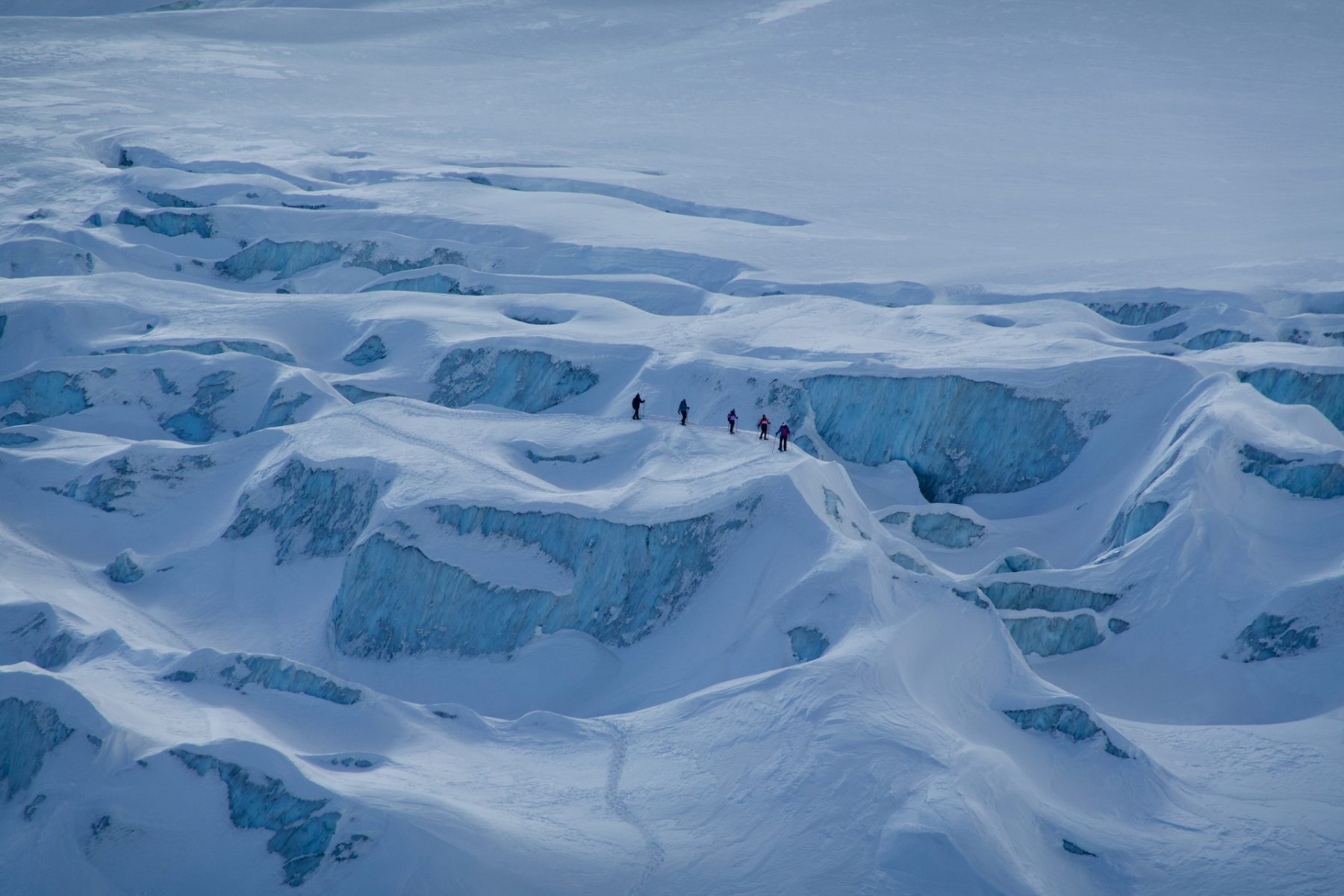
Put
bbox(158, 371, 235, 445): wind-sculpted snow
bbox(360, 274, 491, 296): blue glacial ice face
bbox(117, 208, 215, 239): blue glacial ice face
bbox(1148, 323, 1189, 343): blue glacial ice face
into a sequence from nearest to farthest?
bbox(158, 371, 235, 445): wind-sculpted snow → bbox(1148, 323, 1189, 343): blue glacial ice face → bbox(360, 274, 491, 296): blue glacial ice face → bbox(117, 208, 215, 239): blue glacial ice face

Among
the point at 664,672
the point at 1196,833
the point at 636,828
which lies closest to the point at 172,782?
the point at 636,828

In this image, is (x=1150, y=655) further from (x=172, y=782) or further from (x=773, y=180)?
(x=773, y=180)

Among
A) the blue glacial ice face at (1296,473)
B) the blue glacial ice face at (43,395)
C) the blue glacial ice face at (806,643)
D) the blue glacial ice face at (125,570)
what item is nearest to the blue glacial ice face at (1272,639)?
the blue glacial ice face at (1296,473)

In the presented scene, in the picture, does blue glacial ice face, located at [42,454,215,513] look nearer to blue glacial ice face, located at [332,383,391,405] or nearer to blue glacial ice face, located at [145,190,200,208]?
blue glacial ice face, located at [332,383,391,405]

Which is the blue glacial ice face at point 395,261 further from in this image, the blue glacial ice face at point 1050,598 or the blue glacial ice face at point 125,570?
the blue glacial ice face at point 1050,598

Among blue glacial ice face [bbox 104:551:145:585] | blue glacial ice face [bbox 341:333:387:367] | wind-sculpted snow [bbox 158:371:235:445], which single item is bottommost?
blue glacial ice face [bbox 104:551:145:585]

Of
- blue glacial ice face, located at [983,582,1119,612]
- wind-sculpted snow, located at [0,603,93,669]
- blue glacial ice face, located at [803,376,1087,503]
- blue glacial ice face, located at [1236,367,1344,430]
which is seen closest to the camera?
wind-sculpted snow, located at [0,603,93,669]

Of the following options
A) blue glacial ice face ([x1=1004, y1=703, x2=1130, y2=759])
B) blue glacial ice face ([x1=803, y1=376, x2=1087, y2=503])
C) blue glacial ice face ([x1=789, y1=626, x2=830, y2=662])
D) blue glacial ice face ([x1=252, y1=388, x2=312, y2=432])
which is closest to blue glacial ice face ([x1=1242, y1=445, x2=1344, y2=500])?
blue glacial ice face ([x1=803, y1=376, x2=1087, y2=503])

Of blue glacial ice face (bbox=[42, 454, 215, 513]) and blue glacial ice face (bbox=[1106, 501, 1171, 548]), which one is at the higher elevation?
blue glacial ice face (bbox=[1106, 501, 1171, 548])
